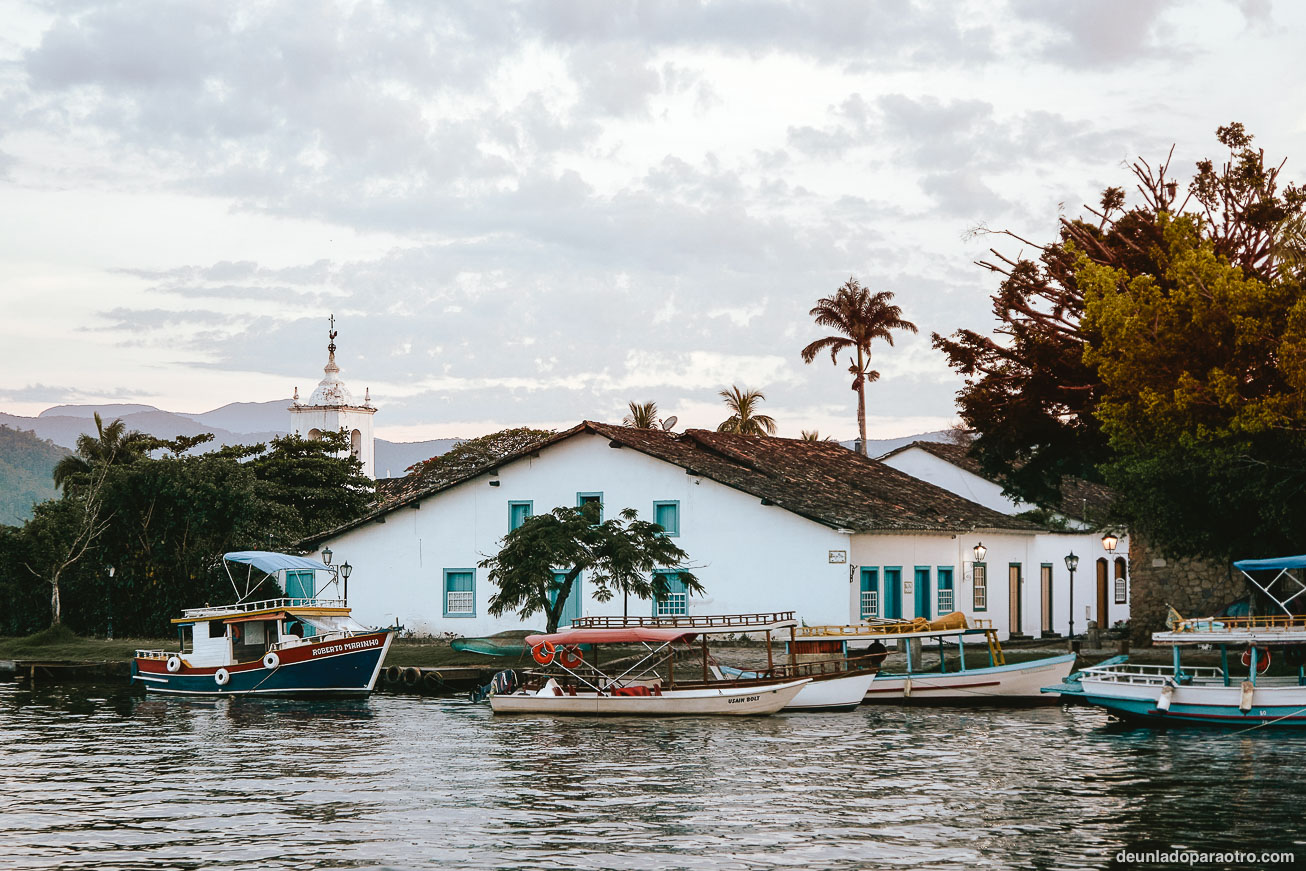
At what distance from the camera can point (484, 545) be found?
4622cm

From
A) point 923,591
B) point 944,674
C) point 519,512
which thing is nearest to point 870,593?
point 923,591

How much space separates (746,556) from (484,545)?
28.3 ft

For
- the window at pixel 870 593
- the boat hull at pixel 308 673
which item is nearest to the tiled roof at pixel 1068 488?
the window at pixel 870 593

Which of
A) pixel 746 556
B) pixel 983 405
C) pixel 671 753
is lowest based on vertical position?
pixel 671 753

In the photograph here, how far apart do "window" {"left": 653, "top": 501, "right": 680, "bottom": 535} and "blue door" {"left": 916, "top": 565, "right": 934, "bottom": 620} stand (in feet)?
24.8

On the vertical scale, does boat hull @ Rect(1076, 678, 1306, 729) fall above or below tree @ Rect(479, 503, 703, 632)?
below

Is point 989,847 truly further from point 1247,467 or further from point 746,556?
point 746,556

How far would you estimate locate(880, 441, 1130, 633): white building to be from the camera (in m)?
53.0

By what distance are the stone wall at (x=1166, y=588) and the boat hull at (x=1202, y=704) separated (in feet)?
38.8

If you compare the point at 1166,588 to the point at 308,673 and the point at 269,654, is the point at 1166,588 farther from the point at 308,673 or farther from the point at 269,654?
the point at 269,654

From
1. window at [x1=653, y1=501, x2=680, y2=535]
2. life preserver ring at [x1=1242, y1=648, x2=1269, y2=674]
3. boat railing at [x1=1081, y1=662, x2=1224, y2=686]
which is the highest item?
window at [x1=653, y1=501, x2=680, y2=535]

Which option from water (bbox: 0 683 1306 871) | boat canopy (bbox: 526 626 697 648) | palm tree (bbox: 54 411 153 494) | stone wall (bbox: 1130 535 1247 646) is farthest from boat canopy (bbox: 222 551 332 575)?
palm tree (bbox: 54 411 153 494)

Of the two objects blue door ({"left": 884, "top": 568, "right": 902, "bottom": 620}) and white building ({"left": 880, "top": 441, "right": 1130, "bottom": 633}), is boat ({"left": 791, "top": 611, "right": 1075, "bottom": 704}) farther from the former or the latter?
white building ({"left": 880, "top": 441, "right": 1130, "bottom": 633})

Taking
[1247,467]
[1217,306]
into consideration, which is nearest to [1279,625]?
[1247,467]
